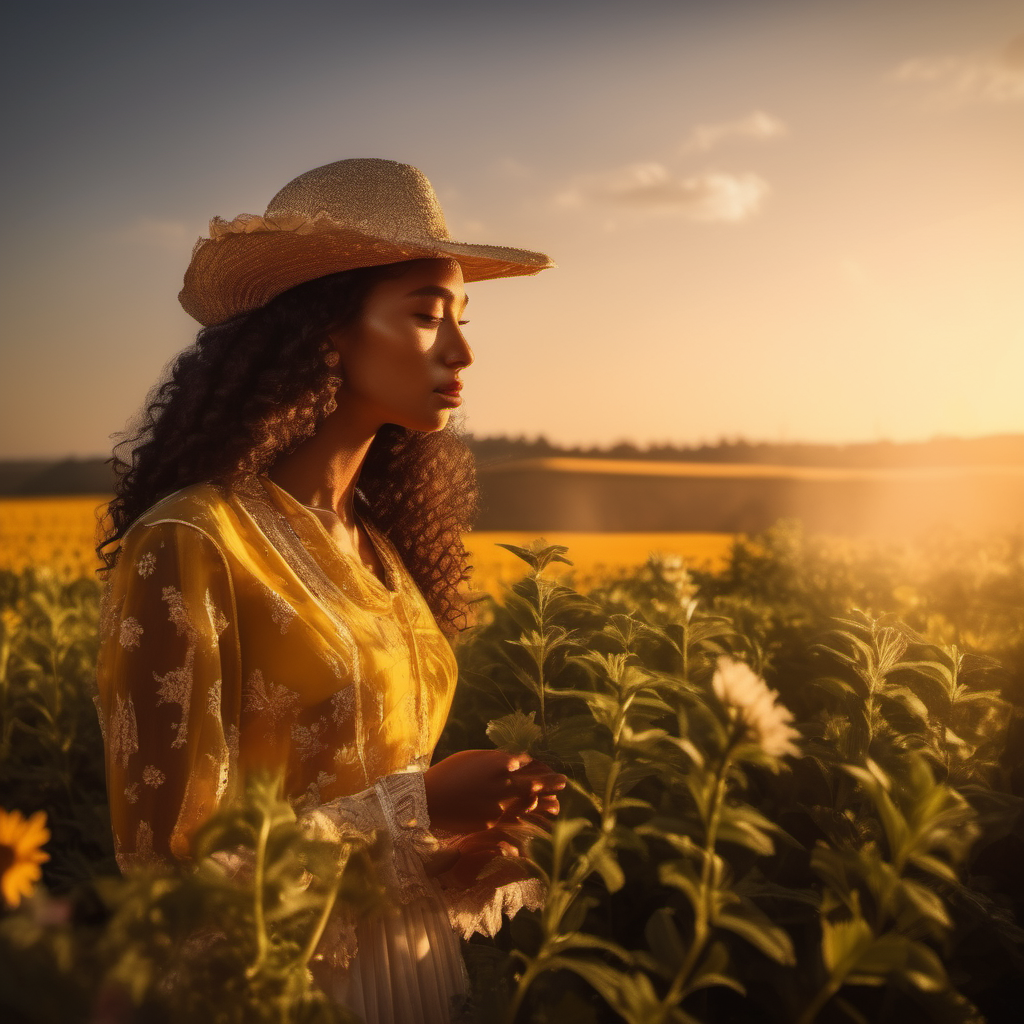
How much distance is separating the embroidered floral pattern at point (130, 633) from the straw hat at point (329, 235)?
31.4 inches

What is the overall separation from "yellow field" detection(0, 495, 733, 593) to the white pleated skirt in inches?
147

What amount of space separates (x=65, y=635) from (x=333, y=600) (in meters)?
2.56

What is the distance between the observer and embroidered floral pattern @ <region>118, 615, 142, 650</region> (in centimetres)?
159

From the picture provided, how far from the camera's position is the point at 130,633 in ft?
5.24

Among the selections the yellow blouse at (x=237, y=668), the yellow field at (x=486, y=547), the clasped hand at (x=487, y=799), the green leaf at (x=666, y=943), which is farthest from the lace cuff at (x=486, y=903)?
the yellow field at (x=486, y=547)

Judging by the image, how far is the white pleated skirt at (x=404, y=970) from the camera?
1.70 m

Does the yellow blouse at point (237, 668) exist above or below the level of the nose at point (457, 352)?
below

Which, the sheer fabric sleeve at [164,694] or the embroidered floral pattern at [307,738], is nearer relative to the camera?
the sheer fabric sleeve at [164,694]

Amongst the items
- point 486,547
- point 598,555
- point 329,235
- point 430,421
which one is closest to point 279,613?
point 430,421

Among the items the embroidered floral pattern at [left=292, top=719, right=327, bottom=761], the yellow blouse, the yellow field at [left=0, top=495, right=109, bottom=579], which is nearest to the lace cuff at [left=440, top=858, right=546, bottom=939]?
the yellow blouse

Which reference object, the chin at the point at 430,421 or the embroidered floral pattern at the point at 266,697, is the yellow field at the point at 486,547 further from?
the embroidered floral pattern at the point at 266,697

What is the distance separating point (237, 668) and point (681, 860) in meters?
0.95

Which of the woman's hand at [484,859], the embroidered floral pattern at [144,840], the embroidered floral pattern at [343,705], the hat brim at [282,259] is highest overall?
the hat brim at [282,259]

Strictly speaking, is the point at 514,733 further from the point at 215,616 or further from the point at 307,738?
the point at 215,616
